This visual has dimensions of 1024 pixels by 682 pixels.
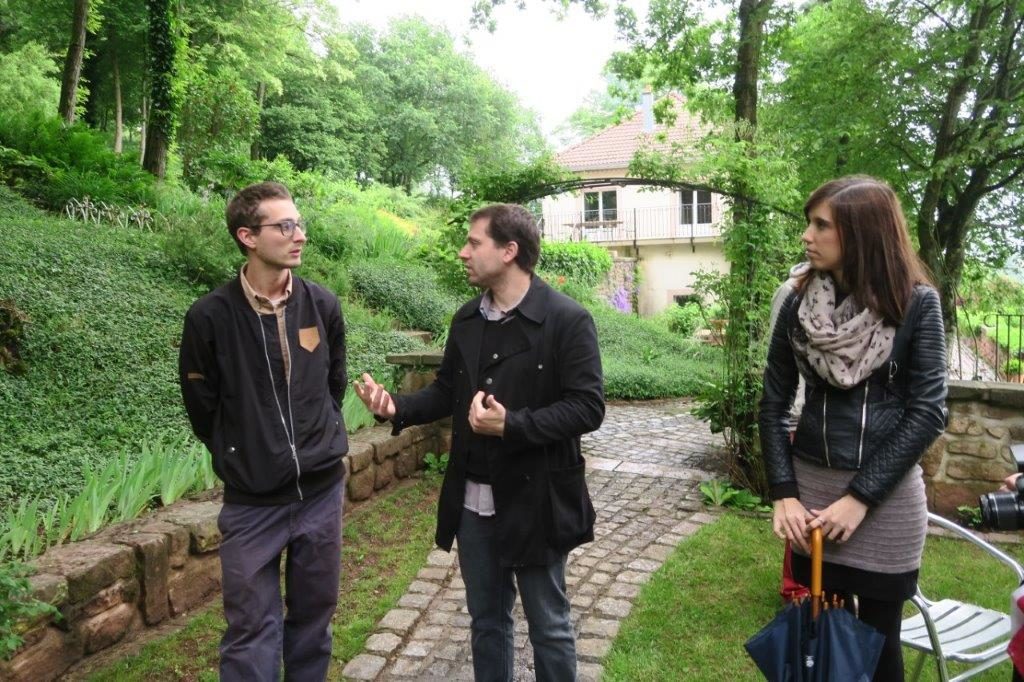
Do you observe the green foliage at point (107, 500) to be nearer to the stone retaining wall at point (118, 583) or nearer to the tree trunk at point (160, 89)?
the stone retaining wall at point (118, 583)

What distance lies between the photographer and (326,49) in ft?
102

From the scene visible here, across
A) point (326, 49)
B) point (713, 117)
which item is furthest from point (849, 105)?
point (326, 49)

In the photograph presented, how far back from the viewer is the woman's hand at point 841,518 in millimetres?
2062

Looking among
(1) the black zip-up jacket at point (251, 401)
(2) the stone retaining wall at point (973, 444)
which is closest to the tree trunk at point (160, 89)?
(1) the black zip-up jacket at point (251, 401)

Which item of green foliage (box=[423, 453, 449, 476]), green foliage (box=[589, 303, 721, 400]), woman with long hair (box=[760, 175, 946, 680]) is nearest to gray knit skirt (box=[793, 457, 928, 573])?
woman with long hair (box=[760, 175, 946, 680])

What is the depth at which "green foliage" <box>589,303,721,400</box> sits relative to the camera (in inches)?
456

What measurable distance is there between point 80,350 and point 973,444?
Result: 630cm

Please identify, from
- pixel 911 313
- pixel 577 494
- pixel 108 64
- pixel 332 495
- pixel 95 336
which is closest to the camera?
pixel 911 313

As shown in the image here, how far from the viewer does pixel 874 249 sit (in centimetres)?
210

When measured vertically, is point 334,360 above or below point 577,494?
above

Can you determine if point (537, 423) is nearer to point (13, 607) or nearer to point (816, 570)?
point (816, 570)

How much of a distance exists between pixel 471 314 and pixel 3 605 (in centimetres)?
182

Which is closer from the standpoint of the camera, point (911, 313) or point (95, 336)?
point (911, 313)

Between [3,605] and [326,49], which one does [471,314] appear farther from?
[326,49]
